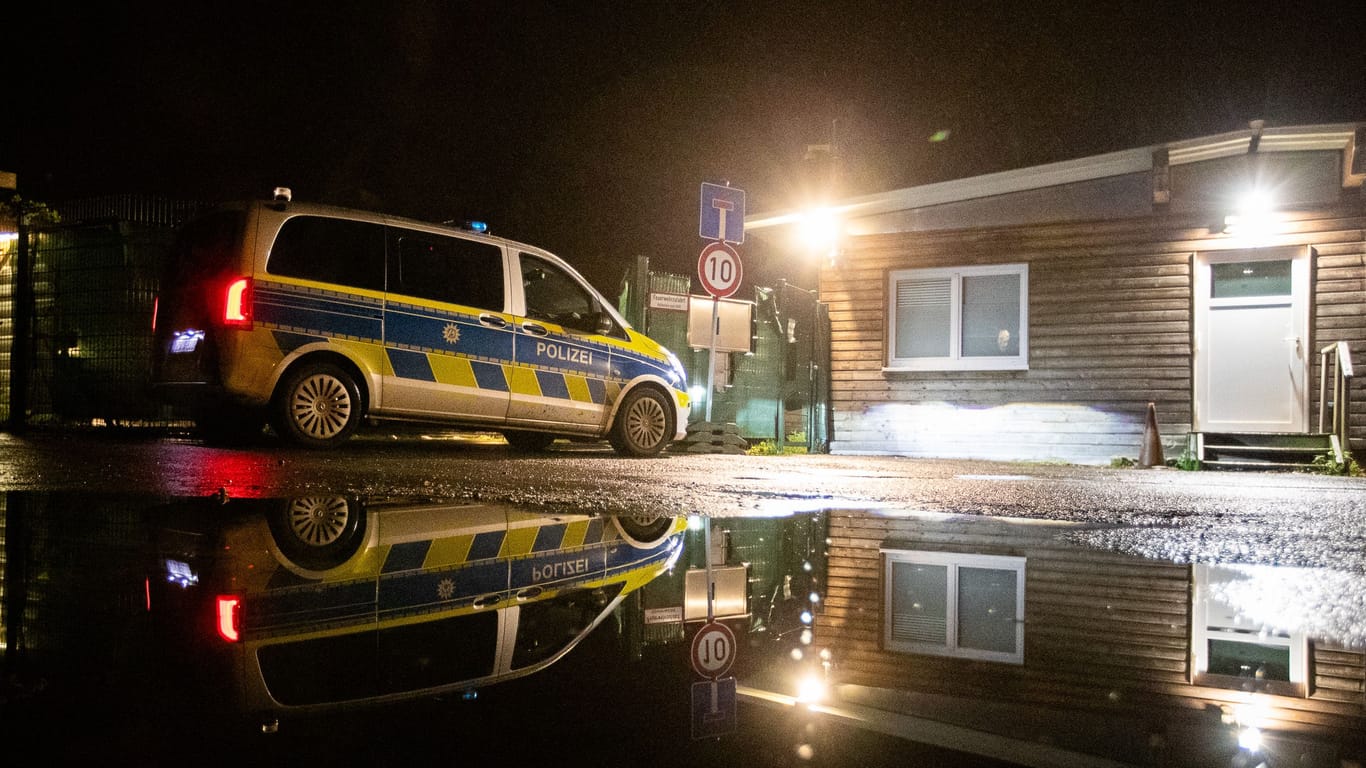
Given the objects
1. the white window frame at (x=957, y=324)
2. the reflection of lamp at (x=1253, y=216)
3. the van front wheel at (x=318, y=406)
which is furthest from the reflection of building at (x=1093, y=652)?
the reflection of lamp at (x=1253, y=216)

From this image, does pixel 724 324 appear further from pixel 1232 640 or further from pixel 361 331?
pixel 1232 640

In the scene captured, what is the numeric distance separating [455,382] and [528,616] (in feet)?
20.4

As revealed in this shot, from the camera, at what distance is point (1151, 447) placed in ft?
36.8

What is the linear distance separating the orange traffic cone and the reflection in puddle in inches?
337

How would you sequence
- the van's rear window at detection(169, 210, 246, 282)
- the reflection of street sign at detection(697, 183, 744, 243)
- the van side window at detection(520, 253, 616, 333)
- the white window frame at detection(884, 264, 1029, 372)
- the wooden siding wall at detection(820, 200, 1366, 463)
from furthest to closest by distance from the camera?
the white window frame at detection(884, 264, 1029, 372), the wooden siding wall at detection(820, 200, 1366, 463), the reflection of street sign at detection(697, 183, 744, 243), the van side window at detection(520, 253, 616, 333), the van's rear window at detection(169, 210, 246, 282)

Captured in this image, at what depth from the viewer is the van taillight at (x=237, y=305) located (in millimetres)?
7086

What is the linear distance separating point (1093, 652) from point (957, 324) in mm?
11477

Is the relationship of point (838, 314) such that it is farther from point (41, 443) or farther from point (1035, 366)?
point (41, 443)

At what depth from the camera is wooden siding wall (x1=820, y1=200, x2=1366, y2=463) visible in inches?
448

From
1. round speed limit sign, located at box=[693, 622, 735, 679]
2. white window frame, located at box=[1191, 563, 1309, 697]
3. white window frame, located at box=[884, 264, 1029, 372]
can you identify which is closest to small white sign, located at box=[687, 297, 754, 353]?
white window frame, located at box=[884, 264, 1029, 372]

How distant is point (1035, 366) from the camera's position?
41.5 ft

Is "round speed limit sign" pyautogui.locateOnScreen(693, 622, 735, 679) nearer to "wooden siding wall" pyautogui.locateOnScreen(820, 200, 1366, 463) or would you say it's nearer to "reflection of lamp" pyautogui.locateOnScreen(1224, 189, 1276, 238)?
"wooden siding wall" pyautogui.locateOnScreen(820, 200, 1366, 463)

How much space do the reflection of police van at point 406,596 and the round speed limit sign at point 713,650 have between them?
0.80 feet

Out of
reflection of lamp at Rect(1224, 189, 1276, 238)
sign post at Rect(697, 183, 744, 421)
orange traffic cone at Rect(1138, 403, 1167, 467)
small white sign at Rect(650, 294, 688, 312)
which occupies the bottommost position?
orange traffic cone at Rect(1138, 403, 1167, 467)
